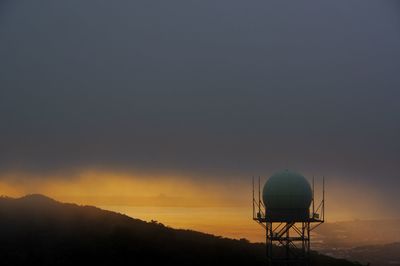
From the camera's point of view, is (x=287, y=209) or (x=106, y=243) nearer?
(x=287, y=209)

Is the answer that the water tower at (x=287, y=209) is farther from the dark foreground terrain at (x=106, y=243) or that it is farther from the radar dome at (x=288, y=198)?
the dark foreground terrain at (x=106, y=243)

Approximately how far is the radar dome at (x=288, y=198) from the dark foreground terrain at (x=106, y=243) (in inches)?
993

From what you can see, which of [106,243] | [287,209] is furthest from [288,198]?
[106,243]

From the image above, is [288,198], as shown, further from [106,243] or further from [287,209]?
[106,243]

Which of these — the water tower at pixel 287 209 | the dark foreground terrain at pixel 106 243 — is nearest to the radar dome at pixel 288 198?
the water tower at pixel 287 209

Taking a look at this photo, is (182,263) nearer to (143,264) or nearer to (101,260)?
(143,264)

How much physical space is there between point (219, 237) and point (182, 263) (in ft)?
76.0

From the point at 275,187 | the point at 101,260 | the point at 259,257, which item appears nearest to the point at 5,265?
the point at 101,260

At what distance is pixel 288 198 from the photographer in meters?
53.9

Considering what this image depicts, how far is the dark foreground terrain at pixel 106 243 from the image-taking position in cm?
7988

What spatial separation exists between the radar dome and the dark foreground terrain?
993 inches

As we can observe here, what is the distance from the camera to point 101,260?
7862 centimetres

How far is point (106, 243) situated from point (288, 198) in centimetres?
4131

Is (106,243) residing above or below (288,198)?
below
